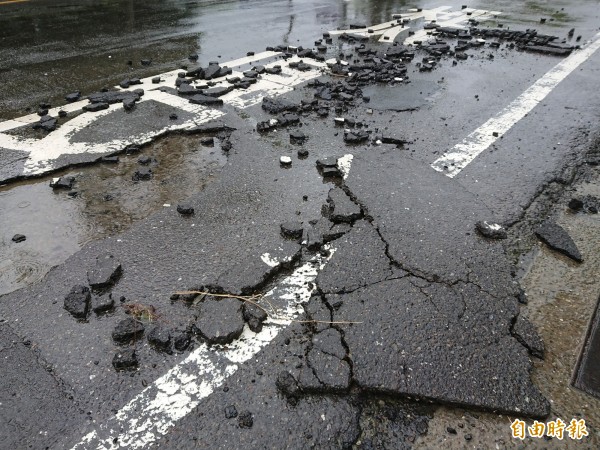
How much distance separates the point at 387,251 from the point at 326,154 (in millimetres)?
1760

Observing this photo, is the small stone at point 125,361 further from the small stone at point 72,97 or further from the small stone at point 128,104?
the small stone at point 72,97

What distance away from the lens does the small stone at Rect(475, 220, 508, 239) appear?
10.8 ft

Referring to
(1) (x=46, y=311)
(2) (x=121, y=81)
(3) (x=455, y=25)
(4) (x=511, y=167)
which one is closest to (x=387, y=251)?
(4) (x=511, y=167)

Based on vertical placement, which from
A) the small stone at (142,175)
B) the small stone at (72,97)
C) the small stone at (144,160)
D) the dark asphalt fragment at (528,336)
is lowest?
the dark asphalt fragment at (528,336)

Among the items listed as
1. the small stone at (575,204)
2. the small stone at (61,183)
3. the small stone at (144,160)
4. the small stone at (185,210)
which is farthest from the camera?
the small stone at (144,160)

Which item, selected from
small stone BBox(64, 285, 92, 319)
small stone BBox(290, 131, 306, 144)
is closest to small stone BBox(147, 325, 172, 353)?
small stone BBox(64, 285, 92, 319)

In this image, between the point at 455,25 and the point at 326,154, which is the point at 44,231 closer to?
the point at 326,154

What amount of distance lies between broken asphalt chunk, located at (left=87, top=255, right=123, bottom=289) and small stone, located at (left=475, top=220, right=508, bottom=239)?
2.89 metres

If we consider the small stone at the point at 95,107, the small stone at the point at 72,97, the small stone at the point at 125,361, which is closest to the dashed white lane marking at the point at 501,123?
the small stone at the point at 125,361

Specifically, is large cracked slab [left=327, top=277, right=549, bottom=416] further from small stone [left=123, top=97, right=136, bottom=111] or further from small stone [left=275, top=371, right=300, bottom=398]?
small stone [left=123, top=97, right=136, bottom=111]

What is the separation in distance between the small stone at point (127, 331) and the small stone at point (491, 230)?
2.71 meters

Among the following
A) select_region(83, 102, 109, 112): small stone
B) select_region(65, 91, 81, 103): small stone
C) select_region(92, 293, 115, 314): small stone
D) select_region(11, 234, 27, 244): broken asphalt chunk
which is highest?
select_region(65, 91, 81, 103): small stone

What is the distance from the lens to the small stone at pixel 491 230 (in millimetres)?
3293

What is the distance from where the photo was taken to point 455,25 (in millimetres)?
10188
